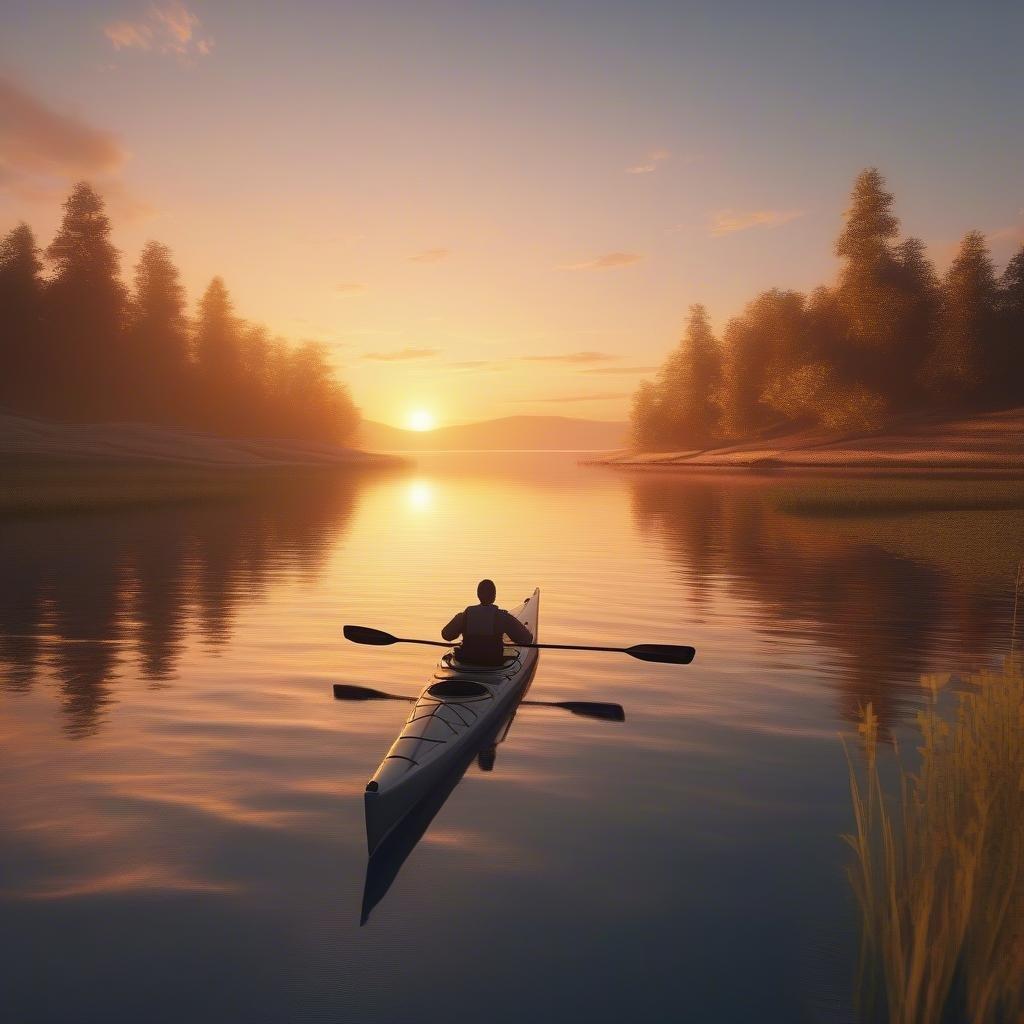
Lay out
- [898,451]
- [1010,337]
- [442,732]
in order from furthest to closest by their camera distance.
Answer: [1010,337], [898,451], [442,732]

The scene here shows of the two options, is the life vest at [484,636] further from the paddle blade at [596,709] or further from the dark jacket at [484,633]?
the paddle blade at [596,709]

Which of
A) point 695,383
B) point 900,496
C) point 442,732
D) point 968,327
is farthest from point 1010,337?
point 442,732

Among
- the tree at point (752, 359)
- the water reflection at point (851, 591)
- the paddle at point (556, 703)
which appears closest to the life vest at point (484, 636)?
the paddle at point (556, 703)

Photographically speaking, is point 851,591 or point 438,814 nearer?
point 438,814

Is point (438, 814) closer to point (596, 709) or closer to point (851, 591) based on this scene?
point (596, 709)

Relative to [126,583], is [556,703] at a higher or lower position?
lower

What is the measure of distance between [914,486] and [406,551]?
130 feet

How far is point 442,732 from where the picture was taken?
33.7ft

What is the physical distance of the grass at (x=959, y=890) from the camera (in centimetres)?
510

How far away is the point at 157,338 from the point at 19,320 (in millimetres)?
13975

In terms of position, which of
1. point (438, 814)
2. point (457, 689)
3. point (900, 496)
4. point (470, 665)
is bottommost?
point (438, 814)

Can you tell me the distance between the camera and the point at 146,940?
6.88m

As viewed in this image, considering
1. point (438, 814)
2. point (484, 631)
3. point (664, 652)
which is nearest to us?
point (438, 814)

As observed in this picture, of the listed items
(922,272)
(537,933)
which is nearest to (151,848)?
(537,933)
